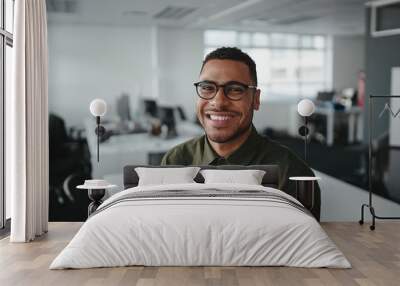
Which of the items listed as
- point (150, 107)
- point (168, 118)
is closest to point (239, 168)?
point (168, 118)

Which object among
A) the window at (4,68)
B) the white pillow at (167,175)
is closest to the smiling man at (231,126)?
the white pillow at (167,175)

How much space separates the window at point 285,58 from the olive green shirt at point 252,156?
580 mm

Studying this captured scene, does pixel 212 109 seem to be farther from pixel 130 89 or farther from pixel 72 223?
pixel 72 223

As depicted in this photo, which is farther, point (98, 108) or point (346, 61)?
point (346, 61)

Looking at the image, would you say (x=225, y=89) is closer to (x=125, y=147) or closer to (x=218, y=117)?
(x=218, y=117)

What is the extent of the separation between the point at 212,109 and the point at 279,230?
2.53 m

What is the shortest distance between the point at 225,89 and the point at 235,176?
1043 millimetres

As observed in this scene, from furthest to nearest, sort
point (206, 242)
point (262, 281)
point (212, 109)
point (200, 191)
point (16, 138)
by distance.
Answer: point (212, 109) < point (16, 138) < point (200, 191) < point (206, 242) < point (262, 281)

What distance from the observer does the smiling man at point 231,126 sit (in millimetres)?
6719

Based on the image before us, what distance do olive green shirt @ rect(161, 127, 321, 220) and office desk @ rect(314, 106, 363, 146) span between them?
19.3 inches

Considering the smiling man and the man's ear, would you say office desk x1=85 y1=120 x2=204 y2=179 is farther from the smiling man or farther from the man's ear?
the man's ear

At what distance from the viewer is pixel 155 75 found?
6.95m

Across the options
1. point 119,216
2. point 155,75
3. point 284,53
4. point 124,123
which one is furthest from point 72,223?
point 284,53

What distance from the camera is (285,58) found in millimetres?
6977
